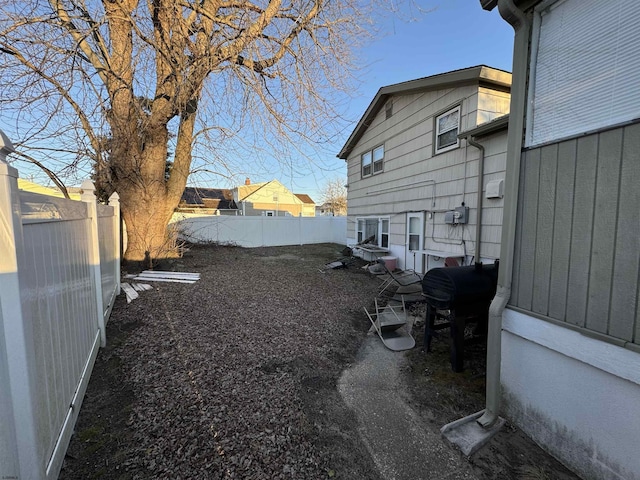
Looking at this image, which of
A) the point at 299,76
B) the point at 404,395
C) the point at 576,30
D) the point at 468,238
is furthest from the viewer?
the point at 468,238

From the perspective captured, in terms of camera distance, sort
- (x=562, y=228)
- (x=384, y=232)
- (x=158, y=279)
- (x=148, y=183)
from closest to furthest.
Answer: (x=562, y=228) < (x=158, y=279) < (x=148, y=183) < (x=384, y=232)

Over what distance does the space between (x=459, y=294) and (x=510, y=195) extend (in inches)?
47.1

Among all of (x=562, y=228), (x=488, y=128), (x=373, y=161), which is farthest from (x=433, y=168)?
(x=562, y=228)

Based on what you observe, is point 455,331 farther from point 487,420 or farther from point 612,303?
point 612,303

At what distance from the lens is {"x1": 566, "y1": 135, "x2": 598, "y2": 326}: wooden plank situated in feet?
6.08

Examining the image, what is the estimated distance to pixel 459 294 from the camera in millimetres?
3086

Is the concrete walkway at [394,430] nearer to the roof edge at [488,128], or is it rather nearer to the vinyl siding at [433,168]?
the vinyl siding at [433,168]

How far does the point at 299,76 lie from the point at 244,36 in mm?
1030

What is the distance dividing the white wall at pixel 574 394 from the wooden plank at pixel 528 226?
207mm

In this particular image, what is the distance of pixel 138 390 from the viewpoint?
8.30 ft

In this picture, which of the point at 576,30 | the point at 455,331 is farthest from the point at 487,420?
the point at 576,30

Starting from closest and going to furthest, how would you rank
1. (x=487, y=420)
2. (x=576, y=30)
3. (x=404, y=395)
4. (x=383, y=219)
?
(x=576, y=30) → (x=487, y=420) → (x=404, y=395) → (x=383, y=219)

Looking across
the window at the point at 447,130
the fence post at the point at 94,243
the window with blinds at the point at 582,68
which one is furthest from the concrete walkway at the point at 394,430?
the window at the point at 447,130

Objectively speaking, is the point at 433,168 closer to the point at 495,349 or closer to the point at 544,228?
the point at 544,228
